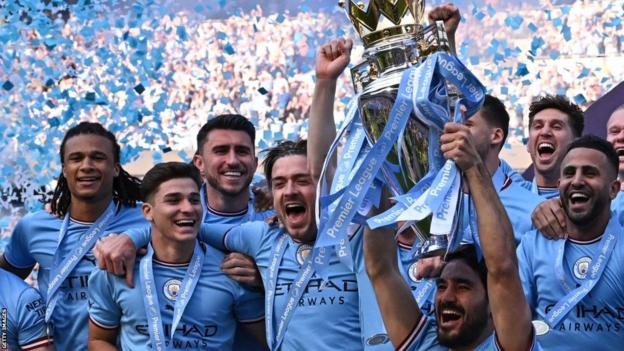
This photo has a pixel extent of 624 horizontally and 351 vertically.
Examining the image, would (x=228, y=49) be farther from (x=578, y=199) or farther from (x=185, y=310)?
(x=578, y=199)

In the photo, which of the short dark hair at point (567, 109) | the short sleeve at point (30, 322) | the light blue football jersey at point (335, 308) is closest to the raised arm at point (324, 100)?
the light blue football jersey at point (335, 308)

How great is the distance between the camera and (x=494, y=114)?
5469mm

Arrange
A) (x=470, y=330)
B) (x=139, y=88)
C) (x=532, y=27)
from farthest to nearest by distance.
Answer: (x=532, y=27)
(x=139, y=88)
(x=470, y=330)

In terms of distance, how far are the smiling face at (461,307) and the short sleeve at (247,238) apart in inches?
48.4

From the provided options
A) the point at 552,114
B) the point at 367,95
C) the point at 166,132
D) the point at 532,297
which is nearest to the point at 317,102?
the point at 367,95

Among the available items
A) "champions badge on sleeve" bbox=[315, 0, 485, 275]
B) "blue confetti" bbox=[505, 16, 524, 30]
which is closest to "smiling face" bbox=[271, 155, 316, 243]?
"champions badge on sleeve" bbox=[315, 0, 485, 275]

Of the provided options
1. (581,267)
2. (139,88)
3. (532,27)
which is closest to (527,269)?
(581,267)

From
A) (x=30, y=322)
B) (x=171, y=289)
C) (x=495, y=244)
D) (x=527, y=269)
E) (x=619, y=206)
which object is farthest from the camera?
(x=619, y=206)

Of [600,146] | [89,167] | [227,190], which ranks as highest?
[89,167]

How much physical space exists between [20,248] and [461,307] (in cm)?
245

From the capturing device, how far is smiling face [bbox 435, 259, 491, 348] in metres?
3.76

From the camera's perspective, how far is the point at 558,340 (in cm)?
455

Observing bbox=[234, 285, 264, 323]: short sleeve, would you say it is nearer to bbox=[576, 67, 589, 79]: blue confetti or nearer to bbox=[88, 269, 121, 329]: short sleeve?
bbox=[88, 269, 121, 329]: short sleeve

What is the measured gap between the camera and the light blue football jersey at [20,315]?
5051mm
